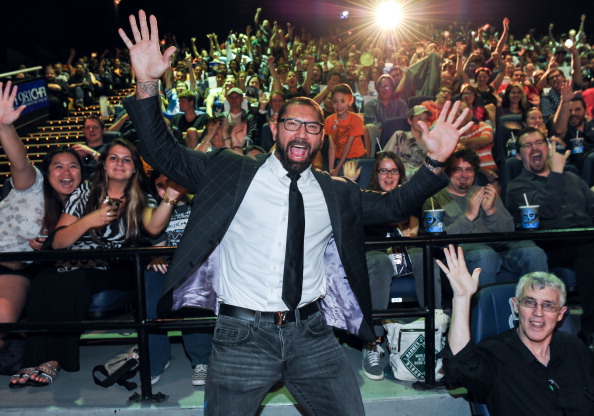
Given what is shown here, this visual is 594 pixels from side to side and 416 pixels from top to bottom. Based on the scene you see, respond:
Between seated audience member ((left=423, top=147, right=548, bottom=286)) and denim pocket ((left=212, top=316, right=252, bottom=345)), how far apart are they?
2.30 metres

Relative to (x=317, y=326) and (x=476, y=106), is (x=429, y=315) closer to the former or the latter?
(x=317, y=326)

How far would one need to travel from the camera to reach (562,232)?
3537mm

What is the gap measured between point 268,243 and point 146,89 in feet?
2.59

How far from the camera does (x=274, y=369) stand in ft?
7.89

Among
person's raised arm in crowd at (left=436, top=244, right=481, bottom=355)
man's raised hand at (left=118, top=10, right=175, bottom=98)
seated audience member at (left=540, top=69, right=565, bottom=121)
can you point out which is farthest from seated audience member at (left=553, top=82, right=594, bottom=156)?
man's raised hand at (left=118, top=10, right=175, bottom=98)

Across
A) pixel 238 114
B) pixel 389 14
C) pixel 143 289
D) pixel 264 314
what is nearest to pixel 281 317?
pixel 264 314

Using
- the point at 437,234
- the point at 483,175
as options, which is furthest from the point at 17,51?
the point at 437,234

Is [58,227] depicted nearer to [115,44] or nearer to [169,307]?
[169,307]

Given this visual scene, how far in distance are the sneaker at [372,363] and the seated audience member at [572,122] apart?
13.0ft

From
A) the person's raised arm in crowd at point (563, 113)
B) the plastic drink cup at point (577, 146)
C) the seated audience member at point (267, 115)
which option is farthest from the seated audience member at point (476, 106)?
the seated audience member at point (267, 115)

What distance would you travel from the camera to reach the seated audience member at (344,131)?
22.4 feet

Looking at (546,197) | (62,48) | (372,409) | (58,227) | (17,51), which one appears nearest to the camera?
(372,409)

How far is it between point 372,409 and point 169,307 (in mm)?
1407

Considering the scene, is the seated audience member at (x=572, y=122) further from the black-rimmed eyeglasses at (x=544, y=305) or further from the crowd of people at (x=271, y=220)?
the black-rimmed eyeglasses at (x=544, y=305)
